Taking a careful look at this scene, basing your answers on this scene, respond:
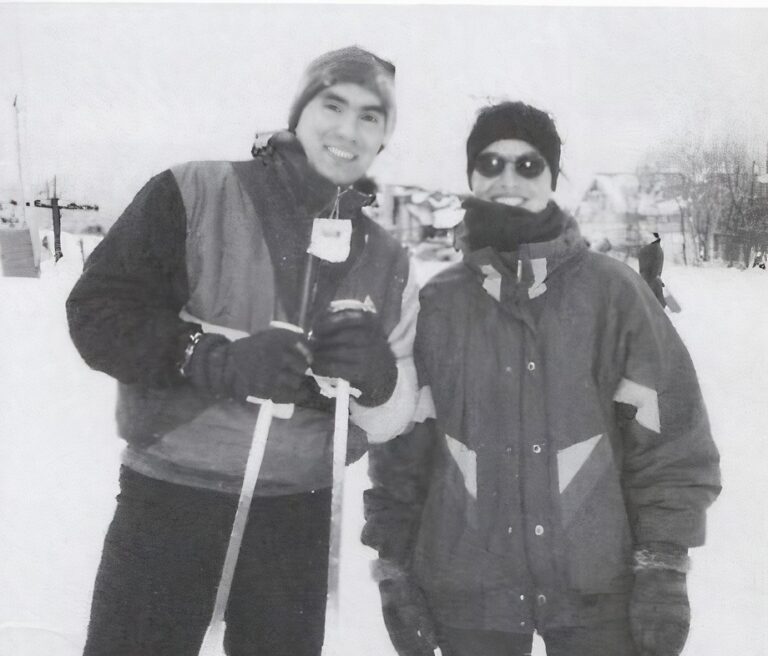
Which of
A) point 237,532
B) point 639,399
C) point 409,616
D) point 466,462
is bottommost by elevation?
point 409,616

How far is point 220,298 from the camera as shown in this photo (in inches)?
49.3

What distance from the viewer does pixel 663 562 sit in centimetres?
128

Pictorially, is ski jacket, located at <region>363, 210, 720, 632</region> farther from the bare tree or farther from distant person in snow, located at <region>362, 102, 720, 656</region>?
the bare tree

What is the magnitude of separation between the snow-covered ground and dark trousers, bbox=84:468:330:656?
0.43 feet

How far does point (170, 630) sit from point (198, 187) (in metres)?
0.77

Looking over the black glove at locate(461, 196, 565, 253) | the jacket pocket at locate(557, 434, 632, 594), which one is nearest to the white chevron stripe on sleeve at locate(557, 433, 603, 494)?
the jacket pocket at locate(557, 434, 632, 594)

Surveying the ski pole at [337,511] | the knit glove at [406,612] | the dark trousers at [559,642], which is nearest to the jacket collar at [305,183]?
the ski pole at [337,511]

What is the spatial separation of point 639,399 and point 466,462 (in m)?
0.33

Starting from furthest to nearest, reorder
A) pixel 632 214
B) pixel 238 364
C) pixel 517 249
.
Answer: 1. pixel 632 214
2. pixel 517 249
3. pixel 238 364

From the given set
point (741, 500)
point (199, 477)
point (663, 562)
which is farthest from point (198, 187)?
point (741, 500)

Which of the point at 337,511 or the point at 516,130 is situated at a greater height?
the point at 516,130

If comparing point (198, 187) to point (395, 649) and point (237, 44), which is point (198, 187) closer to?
point (237, 44)

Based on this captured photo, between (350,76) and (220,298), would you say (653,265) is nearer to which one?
(350,76)

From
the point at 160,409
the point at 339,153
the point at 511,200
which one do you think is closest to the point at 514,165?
the point at 511,200
